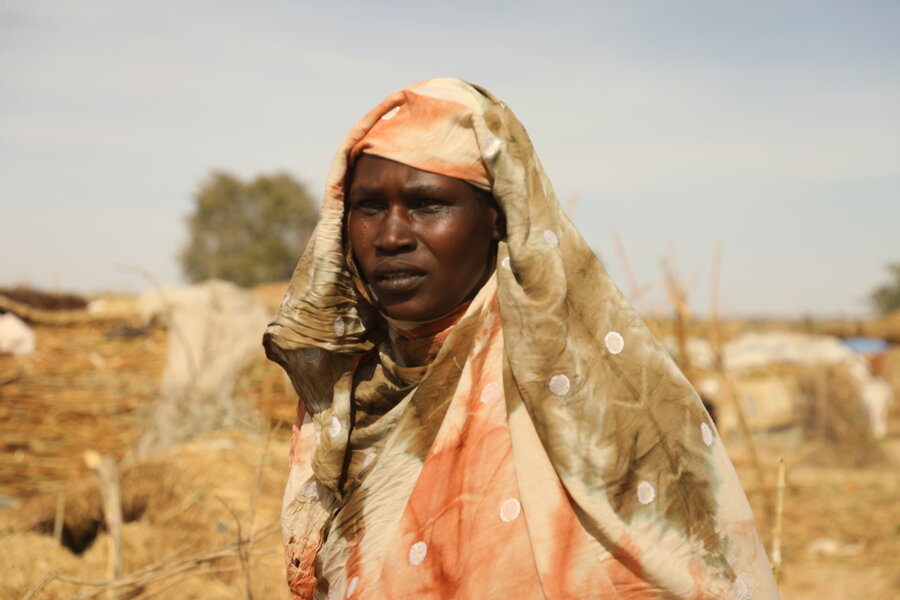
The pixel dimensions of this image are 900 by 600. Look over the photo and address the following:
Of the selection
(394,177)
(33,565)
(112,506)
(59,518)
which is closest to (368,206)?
(394,177)

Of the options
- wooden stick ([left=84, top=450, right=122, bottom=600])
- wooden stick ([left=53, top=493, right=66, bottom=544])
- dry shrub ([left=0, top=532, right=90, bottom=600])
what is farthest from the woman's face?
wooden stick ([left=53, top=493, right=66, bottom=544])

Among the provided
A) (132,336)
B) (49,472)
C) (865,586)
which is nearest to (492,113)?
(865,586)

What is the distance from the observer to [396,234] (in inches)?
60.9

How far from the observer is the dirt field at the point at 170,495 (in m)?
3.09

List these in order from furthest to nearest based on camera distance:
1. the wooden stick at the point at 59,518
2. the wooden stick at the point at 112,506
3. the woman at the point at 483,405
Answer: the wooden stick at the point at 59,518 < the wooden stick at the point at 112,506 < the woman at the point at 483,405

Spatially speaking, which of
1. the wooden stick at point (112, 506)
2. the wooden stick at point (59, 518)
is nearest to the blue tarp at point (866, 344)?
the wooden stick at point (59, 518)

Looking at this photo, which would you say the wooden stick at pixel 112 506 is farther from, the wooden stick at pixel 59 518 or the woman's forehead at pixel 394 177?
the woman's forehead at pixel 394 177

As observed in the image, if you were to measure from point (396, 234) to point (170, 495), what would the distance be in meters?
2.67

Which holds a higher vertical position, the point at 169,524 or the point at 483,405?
the point at 483,405

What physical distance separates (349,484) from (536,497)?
19.2 inches

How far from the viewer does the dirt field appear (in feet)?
10.1

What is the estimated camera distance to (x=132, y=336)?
29.6 feet

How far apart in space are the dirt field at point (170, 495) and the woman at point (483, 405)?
60 centimetres

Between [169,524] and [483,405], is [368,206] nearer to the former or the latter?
[483,405]
